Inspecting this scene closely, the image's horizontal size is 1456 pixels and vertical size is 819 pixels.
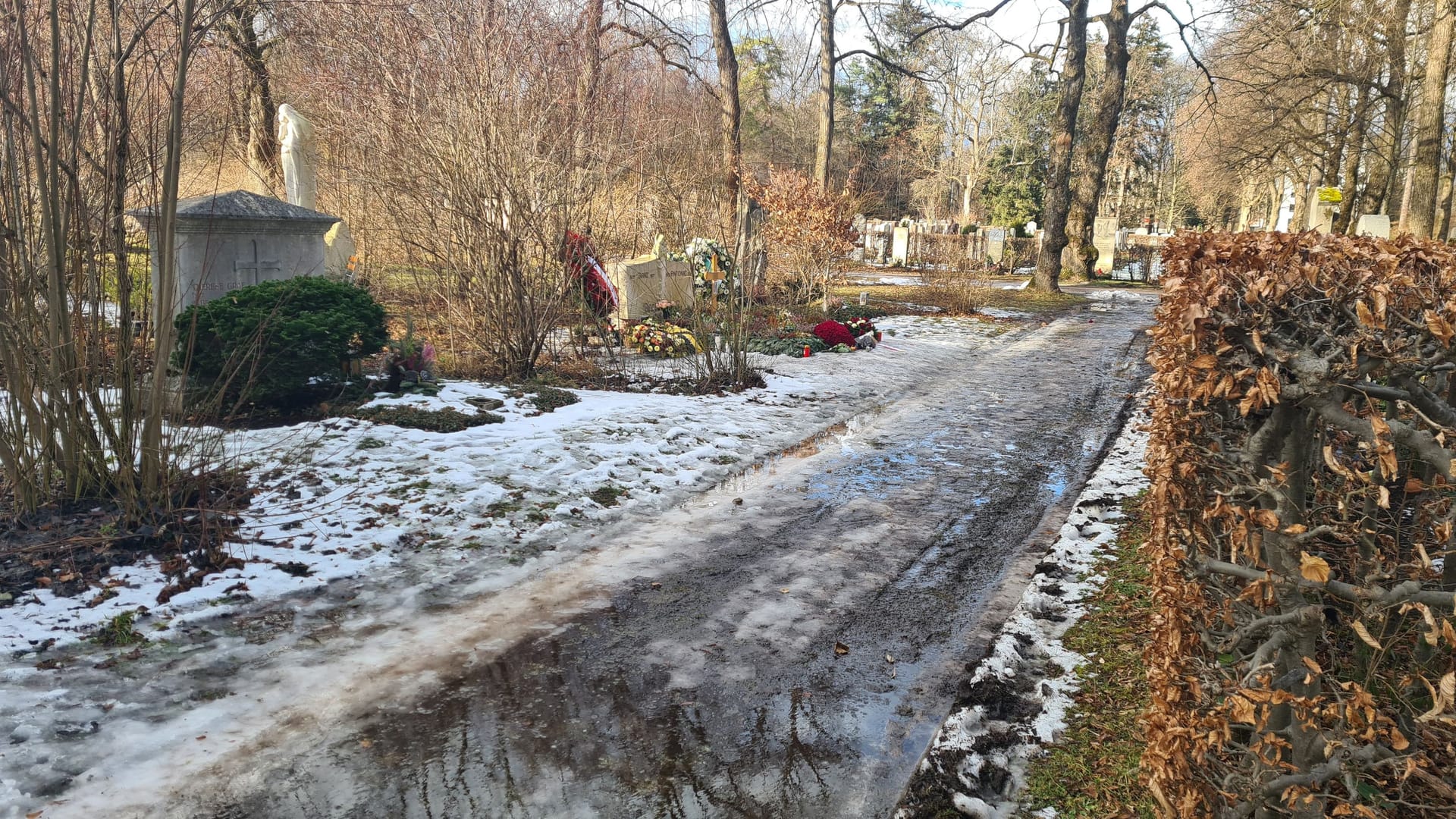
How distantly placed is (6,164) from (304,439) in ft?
8.48

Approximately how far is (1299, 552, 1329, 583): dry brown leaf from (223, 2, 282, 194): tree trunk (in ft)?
54.9

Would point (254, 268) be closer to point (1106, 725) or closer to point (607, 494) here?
point (607, 494)

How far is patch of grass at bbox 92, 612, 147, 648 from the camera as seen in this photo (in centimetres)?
428

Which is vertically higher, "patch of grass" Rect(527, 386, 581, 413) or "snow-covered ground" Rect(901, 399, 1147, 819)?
"patch of grass" Rect(527, 386, 581, 413)

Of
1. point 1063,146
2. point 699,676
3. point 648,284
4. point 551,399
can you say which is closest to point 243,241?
point 551,399

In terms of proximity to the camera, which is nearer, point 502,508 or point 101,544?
point 101,544

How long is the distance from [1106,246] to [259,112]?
2714 cm

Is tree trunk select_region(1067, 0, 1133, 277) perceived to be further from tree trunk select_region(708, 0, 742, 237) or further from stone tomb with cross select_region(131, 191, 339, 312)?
stone tomb with cross select_region(131, 191, 339, 312)

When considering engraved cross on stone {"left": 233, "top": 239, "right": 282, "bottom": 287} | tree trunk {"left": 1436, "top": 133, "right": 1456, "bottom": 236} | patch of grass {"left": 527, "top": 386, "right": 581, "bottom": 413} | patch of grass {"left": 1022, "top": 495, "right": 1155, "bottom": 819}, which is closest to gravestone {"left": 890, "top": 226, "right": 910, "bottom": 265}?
tree trunk {"left": 1436, "top": 133, "right": 1456, "bottom": 236}

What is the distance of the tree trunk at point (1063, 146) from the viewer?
2388 centimetres

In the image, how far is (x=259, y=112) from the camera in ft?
68.3

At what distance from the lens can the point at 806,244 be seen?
17.5m

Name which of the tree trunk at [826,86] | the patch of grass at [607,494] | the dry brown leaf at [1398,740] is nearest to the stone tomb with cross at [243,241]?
the patch of grass at [607,494]

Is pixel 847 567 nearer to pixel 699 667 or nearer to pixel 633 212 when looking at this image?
pixel 699 667
